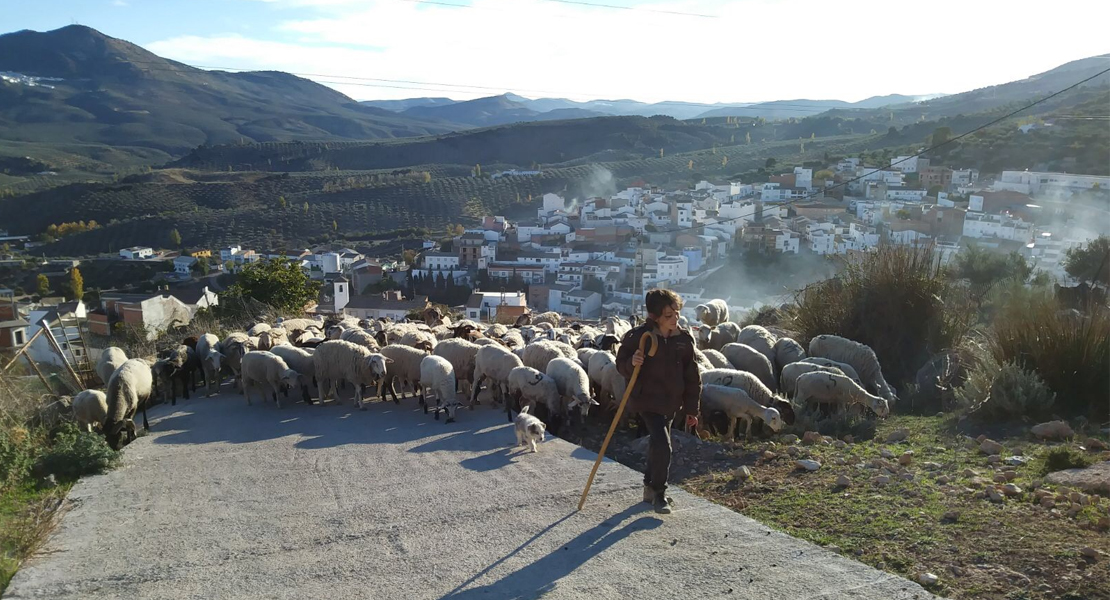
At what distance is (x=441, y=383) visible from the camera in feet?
32.9

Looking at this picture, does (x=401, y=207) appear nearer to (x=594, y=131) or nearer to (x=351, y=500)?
(x=594, y=131)

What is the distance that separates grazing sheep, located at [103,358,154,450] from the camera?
9.02m

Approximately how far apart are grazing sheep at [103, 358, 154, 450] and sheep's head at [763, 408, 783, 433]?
7.61 m

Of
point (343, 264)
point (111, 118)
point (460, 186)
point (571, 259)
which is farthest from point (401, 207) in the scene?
point (111, 118)

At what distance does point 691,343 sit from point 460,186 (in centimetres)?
11114

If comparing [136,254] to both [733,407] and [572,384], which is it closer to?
[572,384]

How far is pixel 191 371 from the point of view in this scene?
1228 centimetres

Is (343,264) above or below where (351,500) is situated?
below

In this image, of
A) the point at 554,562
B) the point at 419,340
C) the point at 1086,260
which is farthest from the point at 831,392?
the point at 1086,260

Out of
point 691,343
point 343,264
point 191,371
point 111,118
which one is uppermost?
point 111,118

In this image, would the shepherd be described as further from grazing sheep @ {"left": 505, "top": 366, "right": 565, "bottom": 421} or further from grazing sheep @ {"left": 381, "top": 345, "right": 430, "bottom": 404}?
grazing sheep @ {"left": 381, "top": 345, "right": 430, "bottom": 404}

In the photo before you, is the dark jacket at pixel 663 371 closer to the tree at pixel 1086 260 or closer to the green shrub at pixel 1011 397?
the green shrub at pixel 1011 397

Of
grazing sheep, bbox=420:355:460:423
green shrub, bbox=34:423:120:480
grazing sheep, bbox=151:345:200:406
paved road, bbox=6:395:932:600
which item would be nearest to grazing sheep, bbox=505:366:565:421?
grazing sheep, bbox=420:355:460:423

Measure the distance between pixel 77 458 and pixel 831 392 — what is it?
893cm
